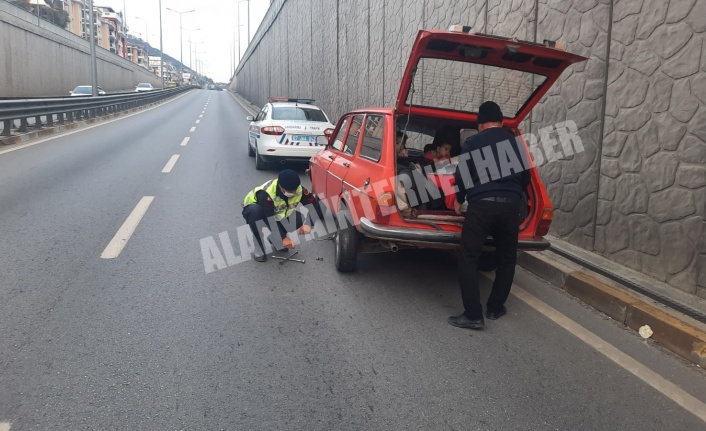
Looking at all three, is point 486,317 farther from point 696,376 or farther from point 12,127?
point 12,127

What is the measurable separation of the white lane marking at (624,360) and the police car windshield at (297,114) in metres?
7.55

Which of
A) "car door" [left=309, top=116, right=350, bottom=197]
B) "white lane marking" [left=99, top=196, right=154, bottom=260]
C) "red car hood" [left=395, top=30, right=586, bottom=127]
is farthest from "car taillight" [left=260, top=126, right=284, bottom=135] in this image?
"red car hood" [left=395, top=30, right=586, bottom=127]

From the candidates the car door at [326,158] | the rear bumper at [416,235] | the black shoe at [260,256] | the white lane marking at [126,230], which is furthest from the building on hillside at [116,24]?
the rear bumper at [416,235]

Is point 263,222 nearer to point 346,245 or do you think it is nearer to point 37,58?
point 346,245

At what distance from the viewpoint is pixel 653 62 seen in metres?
4.80

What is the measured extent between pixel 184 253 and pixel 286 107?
6.78m

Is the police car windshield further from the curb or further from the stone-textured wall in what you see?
the curb

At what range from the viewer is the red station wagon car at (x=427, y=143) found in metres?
4.44

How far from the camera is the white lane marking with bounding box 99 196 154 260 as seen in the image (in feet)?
17.9

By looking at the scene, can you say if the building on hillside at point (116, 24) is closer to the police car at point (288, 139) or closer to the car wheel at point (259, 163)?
the car wheel at point (259, 163)

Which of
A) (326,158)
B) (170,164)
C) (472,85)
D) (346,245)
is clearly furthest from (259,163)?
(346,245)

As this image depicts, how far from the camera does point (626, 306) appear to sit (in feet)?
13.9

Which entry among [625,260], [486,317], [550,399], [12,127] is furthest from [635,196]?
[12,127]

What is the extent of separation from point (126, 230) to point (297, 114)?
593 centimetres
